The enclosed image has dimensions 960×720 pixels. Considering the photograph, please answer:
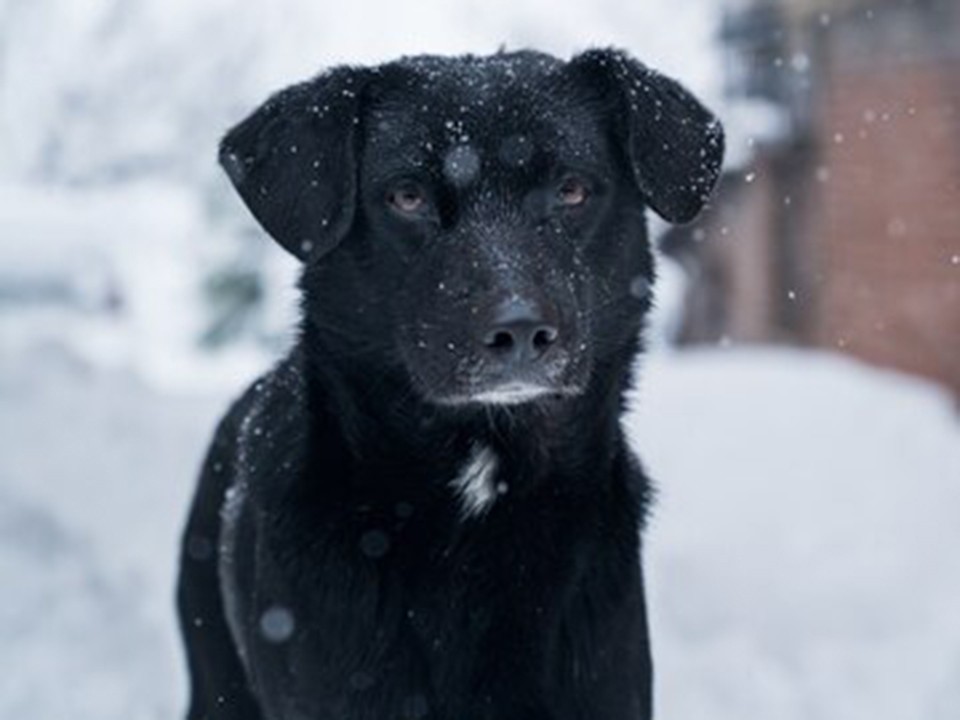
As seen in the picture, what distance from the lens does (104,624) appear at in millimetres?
6922

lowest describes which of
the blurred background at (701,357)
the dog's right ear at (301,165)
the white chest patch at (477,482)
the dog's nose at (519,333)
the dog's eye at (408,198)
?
the white chest patch at (477,482)

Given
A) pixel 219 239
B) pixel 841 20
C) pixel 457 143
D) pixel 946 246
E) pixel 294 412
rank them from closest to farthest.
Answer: pixel 457 143 < pixel 294 412 < pixel 946 246 < pixel 841 20 < pixel 219 239

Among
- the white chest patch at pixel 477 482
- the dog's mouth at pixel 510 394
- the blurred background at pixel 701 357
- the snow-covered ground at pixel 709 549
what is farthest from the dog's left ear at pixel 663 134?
the snow-covered ground at pixel 709 549

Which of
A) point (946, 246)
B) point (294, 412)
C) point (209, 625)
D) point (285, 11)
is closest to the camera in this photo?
point (294, 412)

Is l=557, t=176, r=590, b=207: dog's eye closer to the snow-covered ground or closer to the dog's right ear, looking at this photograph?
the dog's right ear

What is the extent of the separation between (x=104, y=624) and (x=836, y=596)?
9.85 ft

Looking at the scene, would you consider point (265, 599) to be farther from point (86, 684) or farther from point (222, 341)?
point (222, 341)

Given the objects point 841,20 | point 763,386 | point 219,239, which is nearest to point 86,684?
point 763,386

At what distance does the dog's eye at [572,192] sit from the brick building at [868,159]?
6163 mm

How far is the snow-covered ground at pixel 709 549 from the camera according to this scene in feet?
20.1

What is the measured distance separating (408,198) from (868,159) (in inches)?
482

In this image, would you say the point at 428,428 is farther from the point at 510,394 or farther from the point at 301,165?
the point at 301,165

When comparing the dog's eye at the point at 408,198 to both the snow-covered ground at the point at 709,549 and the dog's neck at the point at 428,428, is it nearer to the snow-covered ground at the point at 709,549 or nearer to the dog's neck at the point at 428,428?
the dog's neck at the point at 428,428

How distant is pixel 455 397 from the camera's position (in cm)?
356
